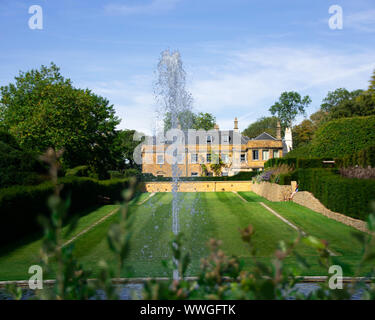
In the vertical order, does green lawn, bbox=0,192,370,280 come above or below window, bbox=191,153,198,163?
below

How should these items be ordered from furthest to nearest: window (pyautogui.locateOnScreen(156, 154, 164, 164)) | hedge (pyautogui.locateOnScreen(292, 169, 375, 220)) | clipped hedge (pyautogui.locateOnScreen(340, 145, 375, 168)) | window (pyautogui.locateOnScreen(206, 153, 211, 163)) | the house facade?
window (pyautogui.locateOnScreen(156, 154, 164, 164)) → the house facade → window (pyautogui.locateOnScreen(206, 153, 211, 163)) → clipped hedge (pyautogui.locateOnScreen(340, 145, 375, 168)) → hedge (pyautogui.locateOnScreen(292, 169, 375, 220))

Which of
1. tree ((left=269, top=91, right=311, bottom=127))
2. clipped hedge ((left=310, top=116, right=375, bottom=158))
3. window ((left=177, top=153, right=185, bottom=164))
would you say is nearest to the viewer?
clipped hedge ((left=310, top=116, right=375, bottom=158))

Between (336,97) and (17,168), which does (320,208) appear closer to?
A: (17,168)

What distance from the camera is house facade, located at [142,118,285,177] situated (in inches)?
2135

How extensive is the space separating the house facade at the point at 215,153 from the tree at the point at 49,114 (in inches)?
733

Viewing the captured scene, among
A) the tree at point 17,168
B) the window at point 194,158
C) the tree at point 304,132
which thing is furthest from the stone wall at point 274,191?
the tree at point 304,132

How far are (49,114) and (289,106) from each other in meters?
57.8

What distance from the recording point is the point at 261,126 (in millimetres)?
83438

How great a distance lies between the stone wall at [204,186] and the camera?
42.1m

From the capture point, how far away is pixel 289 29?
9461 mm

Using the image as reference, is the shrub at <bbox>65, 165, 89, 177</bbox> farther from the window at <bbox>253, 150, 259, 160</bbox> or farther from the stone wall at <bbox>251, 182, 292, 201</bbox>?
the window at <bbox>253, 150, 259, 160</bbox>

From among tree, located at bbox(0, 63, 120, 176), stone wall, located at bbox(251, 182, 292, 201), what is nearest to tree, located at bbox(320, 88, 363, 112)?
stone wall, located at bbox(251, 182, 292, 201)

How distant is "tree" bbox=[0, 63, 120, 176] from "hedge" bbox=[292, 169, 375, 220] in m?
20.0
